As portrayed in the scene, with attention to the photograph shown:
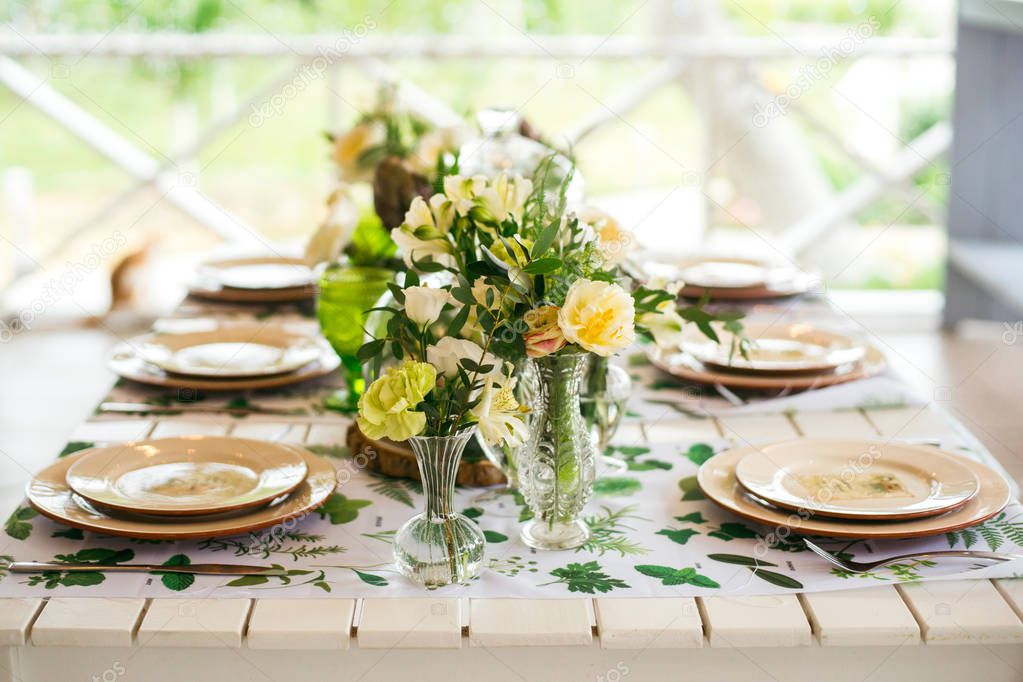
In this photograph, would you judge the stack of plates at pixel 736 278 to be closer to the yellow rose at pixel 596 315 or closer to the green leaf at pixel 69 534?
the yellow rose at pixel 596 315

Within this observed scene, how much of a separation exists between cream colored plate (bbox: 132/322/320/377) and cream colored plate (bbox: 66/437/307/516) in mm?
294

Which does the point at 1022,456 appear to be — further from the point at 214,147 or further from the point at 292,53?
the point at 214,147

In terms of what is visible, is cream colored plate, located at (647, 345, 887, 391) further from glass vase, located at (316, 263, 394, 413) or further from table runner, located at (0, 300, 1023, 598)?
glass vase, located at (316, 263, 394, 413)

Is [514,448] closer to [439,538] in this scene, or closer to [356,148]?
[439,538]

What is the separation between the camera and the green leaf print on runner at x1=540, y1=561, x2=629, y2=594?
42.0 inches

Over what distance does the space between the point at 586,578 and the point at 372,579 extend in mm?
189

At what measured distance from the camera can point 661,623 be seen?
100 centimetres

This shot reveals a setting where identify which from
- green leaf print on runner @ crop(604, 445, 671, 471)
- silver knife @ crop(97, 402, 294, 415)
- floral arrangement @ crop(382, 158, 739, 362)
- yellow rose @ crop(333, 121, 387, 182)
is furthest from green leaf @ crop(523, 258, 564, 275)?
yellow rose @ crop(333, 121, 387, 182)

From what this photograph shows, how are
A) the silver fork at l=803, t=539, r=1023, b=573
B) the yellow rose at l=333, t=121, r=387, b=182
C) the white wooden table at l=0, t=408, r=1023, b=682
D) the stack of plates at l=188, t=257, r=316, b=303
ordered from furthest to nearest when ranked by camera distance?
the stack of plates at l=188, t=257, r=316, b=303, the yellow rose at l=333, t=121, r=387, b=182, the silver fork at l=803, t=539, r=1023, b=573, the white wooden table at l=0, t=408, r=1023, b=682

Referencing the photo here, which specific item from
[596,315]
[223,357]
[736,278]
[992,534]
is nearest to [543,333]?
[596,315]

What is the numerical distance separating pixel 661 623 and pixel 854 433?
1.79ft

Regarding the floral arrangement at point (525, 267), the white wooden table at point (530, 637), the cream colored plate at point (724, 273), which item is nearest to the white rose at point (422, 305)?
the floral arrangement at point (525, 267)

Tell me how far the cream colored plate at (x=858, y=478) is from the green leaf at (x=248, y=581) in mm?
477

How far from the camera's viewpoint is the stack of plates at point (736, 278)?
2.05 m
